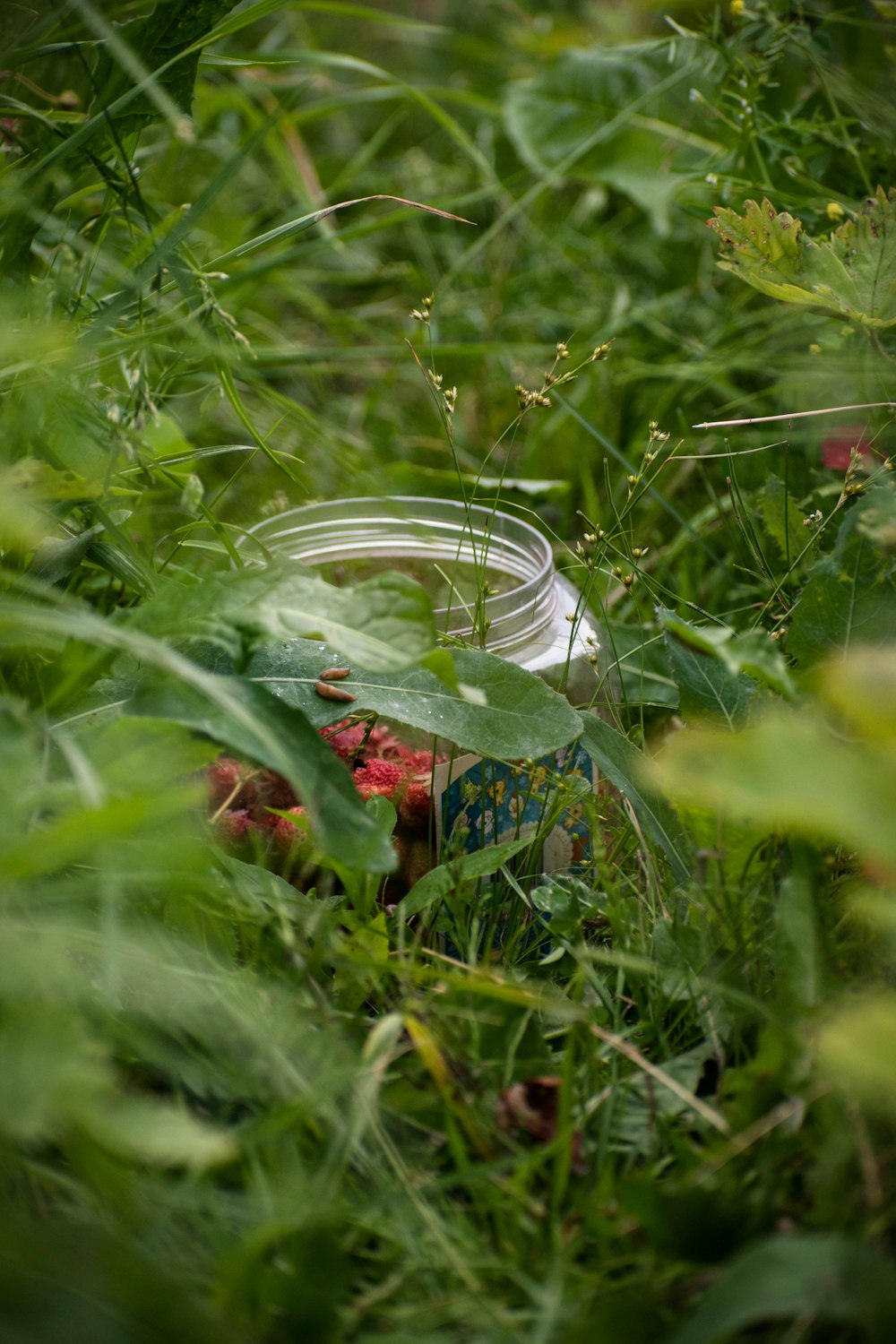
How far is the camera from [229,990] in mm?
587

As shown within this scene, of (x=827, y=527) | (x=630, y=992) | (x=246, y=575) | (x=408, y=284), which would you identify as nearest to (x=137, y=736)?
(x=246, y=575)

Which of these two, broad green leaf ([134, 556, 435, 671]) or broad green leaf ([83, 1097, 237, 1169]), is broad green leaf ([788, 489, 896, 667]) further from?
broad green leaf ([83, 1097, 237, 1169])

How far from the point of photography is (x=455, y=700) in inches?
30.9

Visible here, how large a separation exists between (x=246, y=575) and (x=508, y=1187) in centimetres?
41

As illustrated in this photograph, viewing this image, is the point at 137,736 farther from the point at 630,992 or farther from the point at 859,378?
the point at 859,378

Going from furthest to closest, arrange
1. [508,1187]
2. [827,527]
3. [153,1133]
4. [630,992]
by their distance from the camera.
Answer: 1. [827,527]
2. [630,992]
3. [508,1187]
4. [153,1133]

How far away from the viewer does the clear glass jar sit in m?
0.98

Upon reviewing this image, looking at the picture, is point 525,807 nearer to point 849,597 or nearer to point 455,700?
point 455,700

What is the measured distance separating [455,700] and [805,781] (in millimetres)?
372

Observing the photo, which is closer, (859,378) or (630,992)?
(630,992)

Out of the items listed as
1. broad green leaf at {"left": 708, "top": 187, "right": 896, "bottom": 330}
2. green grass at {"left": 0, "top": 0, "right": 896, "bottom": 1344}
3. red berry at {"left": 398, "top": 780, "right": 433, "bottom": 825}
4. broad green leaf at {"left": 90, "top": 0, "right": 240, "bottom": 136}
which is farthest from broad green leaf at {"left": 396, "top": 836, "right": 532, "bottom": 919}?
broad green leaf at {"left": 90, "top": 0, "right": 240, "bottom": 136}

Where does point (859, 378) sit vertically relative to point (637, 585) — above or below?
above

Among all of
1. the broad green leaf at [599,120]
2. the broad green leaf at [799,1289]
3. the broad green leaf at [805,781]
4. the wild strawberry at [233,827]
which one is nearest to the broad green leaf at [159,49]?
the wild strawberry at [233,827]

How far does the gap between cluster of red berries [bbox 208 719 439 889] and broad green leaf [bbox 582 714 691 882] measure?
165 millimetres
